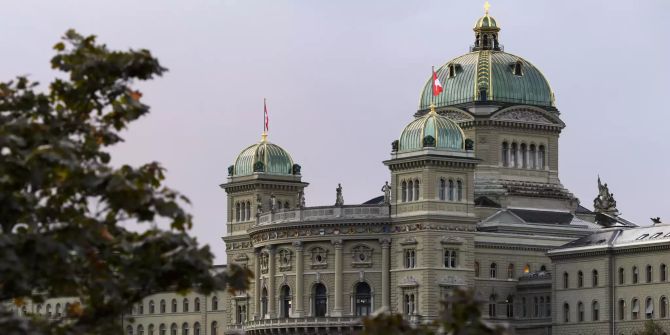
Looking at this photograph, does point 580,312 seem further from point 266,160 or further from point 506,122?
point 266,160

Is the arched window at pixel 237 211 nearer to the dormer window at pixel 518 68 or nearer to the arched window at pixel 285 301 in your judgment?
the arched window at pixel 285 301

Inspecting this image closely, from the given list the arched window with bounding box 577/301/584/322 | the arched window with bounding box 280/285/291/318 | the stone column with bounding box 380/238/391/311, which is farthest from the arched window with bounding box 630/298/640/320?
the arched window with bounding box 280/285/291/318

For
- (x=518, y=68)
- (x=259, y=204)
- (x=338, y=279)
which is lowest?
(x=338, y=279)

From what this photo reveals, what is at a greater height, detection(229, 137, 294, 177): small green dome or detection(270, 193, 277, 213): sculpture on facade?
detection(229, 137, 294, 177): small green dome

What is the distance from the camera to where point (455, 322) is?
37.0 m

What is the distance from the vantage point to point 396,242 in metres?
166

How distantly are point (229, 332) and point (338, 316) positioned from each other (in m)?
21.2

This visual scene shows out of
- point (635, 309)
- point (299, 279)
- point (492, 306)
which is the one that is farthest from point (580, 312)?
point (299, 279)

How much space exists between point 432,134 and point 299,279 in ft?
54.5

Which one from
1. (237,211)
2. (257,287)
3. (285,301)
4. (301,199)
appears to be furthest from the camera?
(237,211)

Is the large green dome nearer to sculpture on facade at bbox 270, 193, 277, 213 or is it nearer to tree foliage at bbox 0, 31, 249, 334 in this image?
sculpture on facade at bbox 270, 193, 277, 213

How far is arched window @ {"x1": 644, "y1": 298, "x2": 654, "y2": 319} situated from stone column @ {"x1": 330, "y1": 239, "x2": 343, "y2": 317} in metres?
24.9

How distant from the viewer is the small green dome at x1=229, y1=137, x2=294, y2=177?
612ft

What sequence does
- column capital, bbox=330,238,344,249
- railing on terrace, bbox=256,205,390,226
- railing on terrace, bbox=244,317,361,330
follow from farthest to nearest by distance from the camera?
column capital, bbox=330,238,344,249
railing on terrace, bbox=256,205,390,226
railing on terrace, bbox=244,317,361,330
